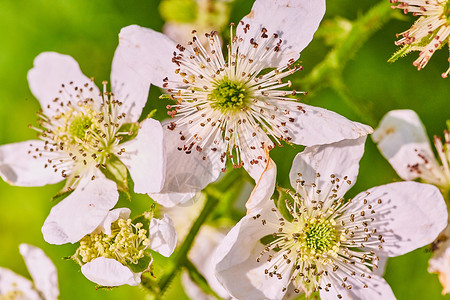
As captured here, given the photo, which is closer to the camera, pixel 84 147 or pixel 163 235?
pixel 163 235

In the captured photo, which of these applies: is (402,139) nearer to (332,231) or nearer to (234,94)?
(332,231)

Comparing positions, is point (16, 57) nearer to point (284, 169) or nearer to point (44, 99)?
point (44, 99)

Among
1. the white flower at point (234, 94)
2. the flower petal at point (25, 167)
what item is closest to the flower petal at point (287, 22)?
the white flower at point (234, 94)

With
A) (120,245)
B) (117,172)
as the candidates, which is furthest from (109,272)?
(117,172)

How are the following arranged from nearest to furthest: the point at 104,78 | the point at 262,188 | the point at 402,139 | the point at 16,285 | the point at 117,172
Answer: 1. the point at 262,188
2. the point at 117,172
3. the point at 402,139
4. the point at 16,285
5. the point at 104,78

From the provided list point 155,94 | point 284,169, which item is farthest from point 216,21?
point 284,169

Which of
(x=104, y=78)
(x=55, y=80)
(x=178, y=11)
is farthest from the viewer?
(x=104, y=78)
